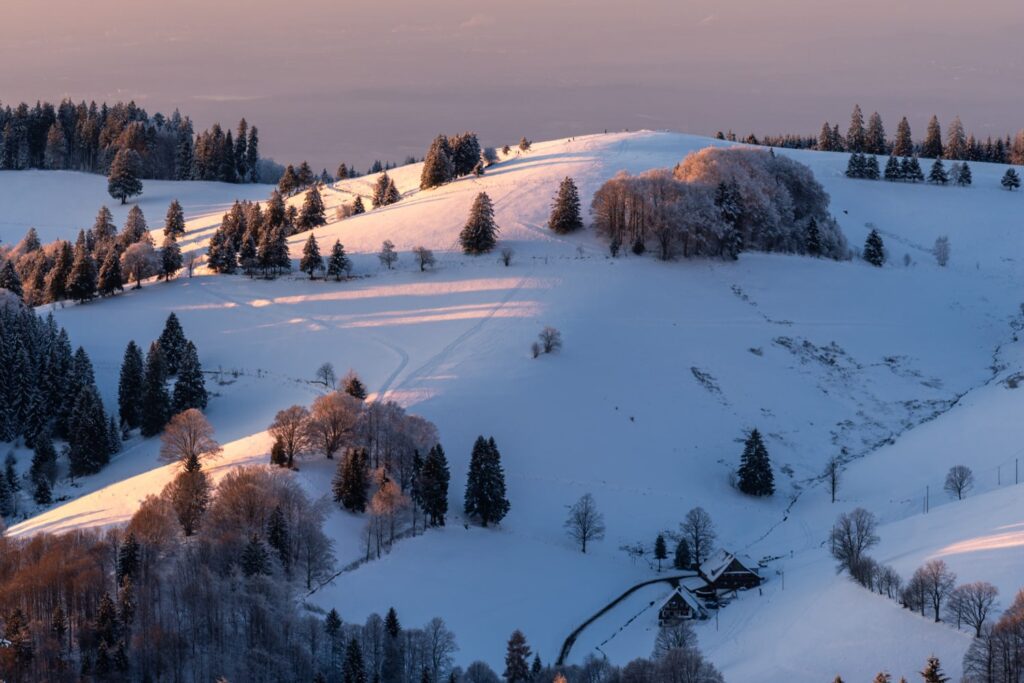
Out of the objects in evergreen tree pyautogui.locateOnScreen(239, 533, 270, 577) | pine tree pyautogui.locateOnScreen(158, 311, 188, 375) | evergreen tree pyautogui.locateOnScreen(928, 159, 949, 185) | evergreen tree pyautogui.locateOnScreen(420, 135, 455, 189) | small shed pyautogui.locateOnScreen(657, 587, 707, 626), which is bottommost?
small shed pyautogui.locateOnScreen(657, 587, 707, 626)

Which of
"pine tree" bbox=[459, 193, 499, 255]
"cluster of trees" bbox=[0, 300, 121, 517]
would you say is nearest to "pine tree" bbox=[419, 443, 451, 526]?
"cluster of trees" bbox=[0, 300, 121, 517]

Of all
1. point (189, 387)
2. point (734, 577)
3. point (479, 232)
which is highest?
point (479, 232)

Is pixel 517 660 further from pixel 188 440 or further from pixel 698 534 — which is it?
pixel 188 440

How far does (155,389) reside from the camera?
282 ft

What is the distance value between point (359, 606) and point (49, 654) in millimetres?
13339

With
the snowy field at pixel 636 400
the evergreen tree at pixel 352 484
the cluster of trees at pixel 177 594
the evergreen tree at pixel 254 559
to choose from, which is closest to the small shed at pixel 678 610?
the snowy field at pixel 636 400

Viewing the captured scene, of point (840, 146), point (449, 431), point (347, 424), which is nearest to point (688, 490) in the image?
point (449, 431)

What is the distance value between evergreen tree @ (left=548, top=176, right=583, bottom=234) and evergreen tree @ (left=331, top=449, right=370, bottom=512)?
142ft

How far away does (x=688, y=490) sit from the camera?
79.5m

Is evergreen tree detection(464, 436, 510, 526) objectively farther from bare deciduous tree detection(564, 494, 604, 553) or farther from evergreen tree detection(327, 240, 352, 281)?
evergreen tree detection(327, 240, 352, 281)

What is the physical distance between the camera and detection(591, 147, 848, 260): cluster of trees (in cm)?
10681

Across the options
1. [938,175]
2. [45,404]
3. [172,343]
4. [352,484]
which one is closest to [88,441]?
[45,404]

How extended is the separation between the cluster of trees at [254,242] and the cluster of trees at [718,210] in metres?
24.0

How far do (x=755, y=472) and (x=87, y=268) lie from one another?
52437mm
